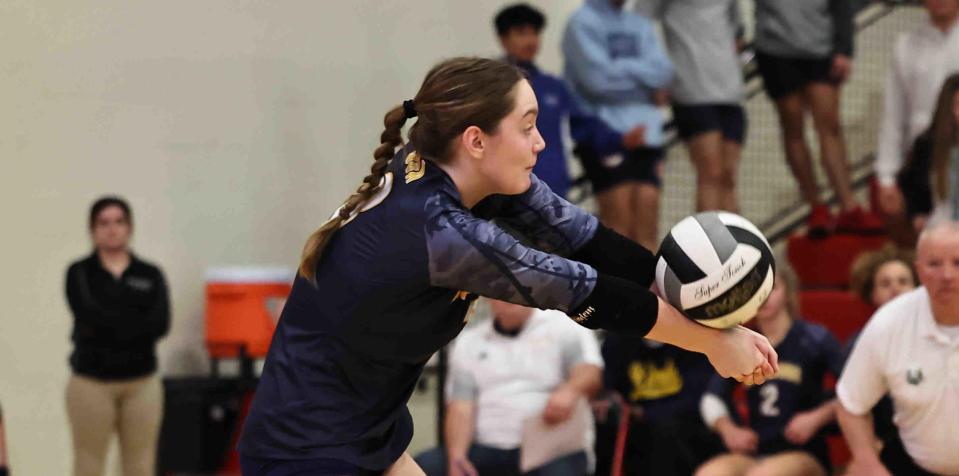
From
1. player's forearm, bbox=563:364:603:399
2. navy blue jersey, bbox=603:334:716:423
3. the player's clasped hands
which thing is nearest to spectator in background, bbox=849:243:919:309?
navy blue jersey, bbox=603:334:716:423

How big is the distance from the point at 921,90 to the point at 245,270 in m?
4.38

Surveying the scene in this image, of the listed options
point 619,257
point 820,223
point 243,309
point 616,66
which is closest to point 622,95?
point 616,66

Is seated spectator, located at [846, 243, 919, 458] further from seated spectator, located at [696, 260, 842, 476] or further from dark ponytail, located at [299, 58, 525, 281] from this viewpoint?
dark ponytail, located at [299, 58, 525, 281]

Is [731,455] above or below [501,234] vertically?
below

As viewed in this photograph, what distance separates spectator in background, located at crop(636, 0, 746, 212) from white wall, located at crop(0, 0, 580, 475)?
83.6 inches

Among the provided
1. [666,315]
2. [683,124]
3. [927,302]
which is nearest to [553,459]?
[927,302]

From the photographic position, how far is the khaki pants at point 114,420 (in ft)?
21.2

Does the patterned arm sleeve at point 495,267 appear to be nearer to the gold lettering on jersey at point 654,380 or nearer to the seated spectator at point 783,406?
the seated spectator at point 783,406

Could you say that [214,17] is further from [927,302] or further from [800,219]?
[927,302]

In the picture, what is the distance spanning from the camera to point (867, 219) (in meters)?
7.77

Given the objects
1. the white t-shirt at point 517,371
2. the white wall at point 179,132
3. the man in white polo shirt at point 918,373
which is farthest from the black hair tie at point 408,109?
the white wall at point 179,132

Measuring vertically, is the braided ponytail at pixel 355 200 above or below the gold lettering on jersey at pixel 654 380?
above

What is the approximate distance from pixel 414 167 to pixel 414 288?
29 cm

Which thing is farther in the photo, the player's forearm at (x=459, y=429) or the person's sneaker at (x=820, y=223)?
the person's sneaker at (x=820, y=223)
